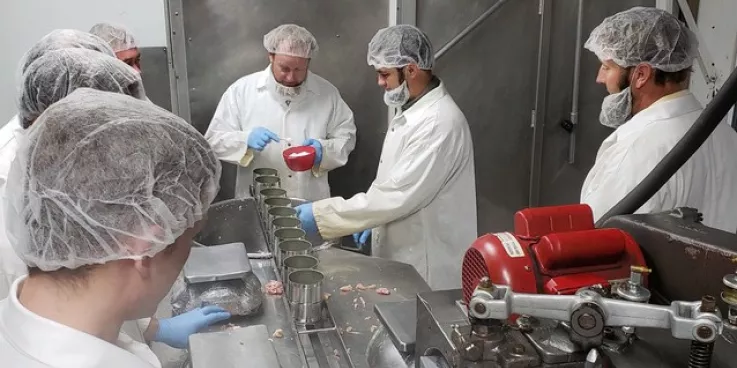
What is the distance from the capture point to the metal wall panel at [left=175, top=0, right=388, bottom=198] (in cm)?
299

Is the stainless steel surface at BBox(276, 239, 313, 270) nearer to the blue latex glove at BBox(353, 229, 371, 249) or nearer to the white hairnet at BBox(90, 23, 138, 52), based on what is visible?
the blue latex glove at BBox(353, 229, 371, 249)

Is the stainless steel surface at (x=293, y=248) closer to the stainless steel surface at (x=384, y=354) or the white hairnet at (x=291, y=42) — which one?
the stainless steel surface at (x=384, y=354)

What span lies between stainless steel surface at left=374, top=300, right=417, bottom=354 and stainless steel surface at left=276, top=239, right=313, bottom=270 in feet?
1.02

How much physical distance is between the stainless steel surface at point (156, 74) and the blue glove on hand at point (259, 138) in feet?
1.69

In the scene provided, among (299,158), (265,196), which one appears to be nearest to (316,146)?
(299,158)

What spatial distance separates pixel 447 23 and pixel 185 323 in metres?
2.27

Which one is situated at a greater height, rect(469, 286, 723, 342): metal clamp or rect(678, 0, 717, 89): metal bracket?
rect(678, 0, 717, 89): metal bracket

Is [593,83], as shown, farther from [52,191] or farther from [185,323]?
[52,191]

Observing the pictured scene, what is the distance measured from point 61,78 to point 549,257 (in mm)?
1168

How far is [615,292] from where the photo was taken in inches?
35.5

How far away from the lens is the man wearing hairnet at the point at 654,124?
171cm

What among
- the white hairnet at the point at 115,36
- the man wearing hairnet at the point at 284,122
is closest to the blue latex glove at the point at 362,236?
the man wearing hairnet at the point at 284,122

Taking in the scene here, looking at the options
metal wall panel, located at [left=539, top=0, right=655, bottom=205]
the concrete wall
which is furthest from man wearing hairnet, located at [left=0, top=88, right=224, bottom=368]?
metal wall panel, located at [left=539, top=0, right=655, bottom=205]

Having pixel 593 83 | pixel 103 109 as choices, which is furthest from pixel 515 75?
pixel 103 109
